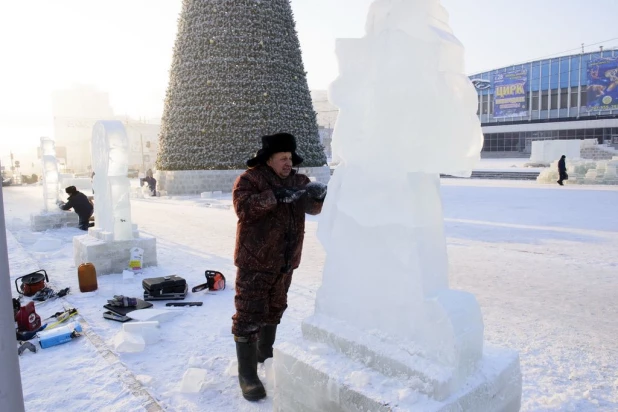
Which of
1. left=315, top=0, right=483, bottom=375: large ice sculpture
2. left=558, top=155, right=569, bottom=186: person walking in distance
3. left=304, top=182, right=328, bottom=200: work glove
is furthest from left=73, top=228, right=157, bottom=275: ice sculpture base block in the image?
left=558, top=155, right=569, bottom=186: person walking in distance

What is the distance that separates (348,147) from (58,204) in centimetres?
1124

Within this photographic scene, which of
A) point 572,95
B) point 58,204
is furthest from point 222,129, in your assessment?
point 572,95

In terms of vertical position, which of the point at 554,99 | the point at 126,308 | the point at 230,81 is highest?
the point at 554,99

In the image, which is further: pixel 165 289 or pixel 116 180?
pixel 116 180

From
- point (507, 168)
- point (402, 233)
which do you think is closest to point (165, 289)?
point (402, 233)

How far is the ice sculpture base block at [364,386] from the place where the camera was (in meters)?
1.80

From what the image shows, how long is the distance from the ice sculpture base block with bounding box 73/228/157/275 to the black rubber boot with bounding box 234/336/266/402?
4148 mm

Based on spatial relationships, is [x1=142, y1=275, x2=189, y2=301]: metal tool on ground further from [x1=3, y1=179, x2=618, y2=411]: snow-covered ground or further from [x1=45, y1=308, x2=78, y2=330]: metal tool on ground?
[x1=45, y1=308, x2=78, y2=330]: metal tool on ground

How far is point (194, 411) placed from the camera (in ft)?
9.31

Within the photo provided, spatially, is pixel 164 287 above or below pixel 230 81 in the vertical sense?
below

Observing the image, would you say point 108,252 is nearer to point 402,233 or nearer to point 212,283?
point 212,283

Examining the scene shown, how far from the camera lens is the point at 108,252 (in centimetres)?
633

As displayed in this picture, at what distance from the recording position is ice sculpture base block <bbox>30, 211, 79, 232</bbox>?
10.8 metres

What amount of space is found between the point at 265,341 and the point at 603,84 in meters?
52.4
